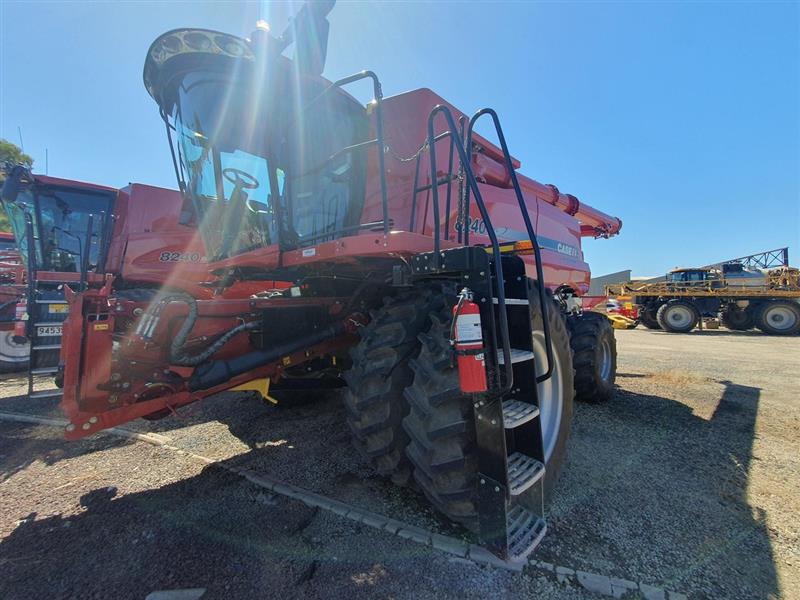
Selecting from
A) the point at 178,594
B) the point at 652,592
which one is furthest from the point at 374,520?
the point at 652,592

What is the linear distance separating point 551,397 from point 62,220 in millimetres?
9156

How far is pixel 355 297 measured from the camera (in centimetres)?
341

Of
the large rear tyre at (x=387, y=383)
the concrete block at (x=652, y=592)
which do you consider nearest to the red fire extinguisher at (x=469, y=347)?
the large rear tyre at (x=387, y=383)

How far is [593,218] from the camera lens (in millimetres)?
7203

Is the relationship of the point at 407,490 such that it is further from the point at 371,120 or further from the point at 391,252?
the point at 371,120

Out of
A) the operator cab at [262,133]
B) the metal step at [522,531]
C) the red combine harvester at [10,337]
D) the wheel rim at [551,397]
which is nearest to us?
the metal step at [522,531]

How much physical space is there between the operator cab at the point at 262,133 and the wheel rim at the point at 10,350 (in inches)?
272

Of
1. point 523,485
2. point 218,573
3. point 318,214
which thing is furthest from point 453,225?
point 218,573

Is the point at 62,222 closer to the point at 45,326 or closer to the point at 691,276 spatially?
the point at 45,326

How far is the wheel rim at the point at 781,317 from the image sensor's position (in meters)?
16.1

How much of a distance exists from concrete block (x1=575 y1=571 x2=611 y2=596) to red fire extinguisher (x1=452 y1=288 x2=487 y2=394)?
43.1 inches

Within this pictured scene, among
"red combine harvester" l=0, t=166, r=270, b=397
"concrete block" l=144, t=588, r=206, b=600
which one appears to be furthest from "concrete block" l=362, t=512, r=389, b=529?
"red combine harvester" l=0, t=166, r=270, b=397

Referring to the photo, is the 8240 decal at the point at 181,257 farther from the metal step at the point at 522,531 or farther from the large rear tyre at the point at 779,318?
the large rear tyre at the point at 779,318

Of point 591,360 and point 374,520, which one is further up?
point 591,360
